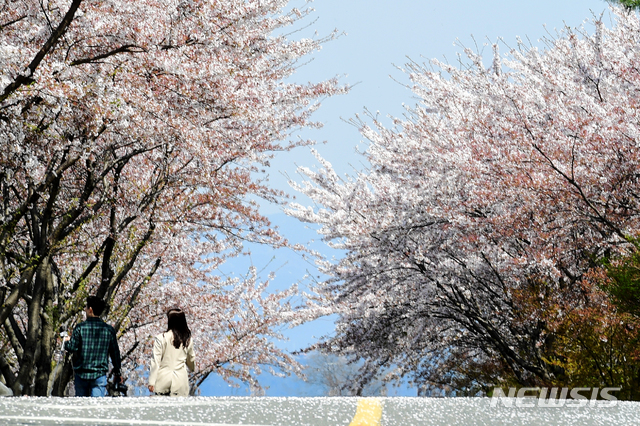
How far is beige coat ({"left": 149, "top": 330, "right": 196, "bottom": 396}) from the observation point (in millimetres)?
6363

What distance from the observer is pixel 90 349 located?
677 centimetres

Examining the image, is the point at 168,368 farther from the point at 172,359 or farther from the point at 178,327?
the point at 178,327

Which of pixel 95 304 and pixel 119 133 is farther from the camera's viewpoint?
pixel 119 133

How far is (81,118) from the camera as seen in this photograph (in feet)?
27.2

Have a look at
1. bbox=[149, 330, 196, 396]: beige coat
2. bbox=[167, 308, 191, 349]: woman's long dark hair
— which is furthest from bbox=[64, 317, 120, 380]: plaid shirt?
bbox=[167, 308, 191, 349]: woman's long dark hair

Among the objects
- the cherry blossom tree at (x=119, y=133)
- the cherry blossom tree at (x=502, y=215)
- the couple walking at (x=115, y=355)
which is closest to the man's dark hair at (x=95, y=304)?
the couple walking at (x=115, y=355)

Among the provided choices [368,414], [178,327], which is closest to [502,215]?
[178,327]

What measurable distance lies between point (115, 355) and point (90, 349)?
0.31m

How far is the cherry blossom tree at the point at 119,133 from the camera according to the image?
752 centimetres

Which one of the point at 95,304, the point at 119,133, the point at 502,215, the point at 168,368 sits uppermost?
the point at 119,133

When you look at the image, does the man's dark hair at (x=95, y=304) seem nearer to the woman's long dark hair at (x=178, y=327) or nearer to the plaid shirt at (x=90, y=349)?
the plaid shirt at (x=90, y=349)

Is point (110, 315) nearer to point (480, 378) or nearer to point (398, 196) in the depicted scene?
point (398, 196)

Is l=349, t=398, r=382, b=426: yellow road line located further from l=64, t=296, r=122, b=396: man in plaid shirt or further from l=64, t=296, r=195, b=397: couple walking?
l=64, t=296, r=122, b=396: man in plaid shirt

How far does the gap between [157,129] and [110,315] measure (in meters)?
4.48
